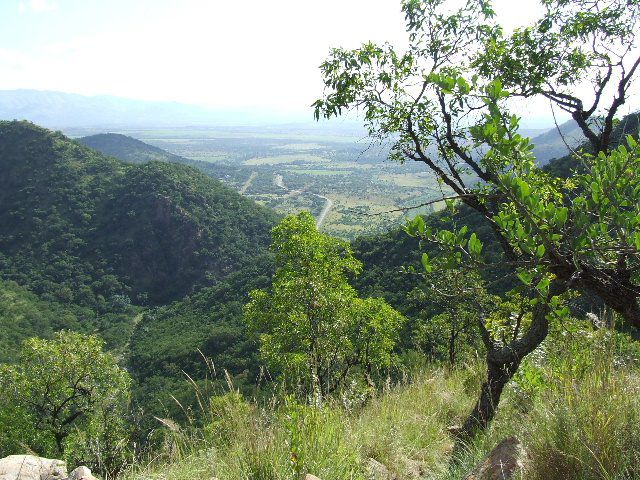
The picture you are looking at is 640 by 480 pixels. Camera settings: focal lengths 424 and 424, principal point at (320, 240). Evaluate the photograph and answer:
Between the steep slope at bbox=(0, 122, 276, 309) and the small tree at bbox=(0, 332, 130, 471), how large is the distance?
58410 mm

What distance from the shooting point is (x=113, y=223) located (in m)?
81.2

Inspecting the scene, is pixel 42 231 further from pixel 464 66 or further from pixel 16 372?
pixel 464 66

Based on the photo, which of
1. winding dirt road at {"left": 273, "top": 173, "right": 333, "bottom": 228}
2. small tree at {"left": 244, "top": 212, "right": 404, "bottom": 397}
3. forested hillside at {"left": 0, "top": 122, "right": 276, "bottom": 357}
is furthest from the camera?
Result: winding dirt road at {"left": 273, "top": 173, "right": 333, "bottom": 228}

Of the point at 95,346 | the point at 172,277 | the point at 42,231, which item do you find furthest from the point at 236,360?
the point at 42,231

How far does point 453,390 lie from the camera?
5.60 metres

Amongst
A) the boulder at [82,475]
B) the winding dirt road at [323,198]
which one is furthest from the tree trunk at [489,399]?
the winding dirt road at [323,198]

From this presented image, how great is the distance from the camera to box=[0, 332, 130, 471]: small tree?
47.5 ft

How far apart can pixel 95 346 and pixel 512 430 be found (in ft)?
55.0

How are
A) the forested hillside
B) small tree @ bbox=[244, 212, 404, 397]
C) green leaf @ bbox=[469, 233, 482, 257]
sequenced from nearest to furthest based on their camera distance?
green leaf @ bbox=[469, 233, 482, 257]
small tree @ bbox=[244, 212, 404, 397]
the forested hillside

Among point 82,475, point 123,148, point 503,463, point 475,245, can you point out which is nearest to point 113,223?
point 82,475

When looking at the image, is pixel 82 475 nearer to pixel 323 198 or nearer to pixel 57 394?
pixel 57 394

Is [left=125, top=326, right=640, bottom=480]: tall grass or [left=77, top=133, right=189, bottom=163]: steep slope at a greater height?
[left=77, top=133, right=189, bottom=163]: steep slope

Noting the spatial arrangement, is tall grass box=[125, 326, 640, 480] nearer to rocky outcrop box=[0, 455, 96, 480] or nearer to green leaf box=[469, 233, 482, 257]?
rocky outcrop box=[0, 455, 96, 480]

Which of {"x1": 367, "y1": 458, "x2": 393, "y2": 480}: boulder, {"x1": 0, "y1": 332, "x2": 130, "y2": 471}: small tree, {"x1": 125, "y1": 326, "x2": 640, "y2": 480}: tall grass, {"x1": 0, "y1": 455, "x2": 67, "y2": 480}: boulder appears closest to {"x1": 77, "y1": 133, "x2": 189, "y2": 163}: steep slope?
{"x1": 0, "y1": 332, "x2": 130, "y2": 471}: small tree
